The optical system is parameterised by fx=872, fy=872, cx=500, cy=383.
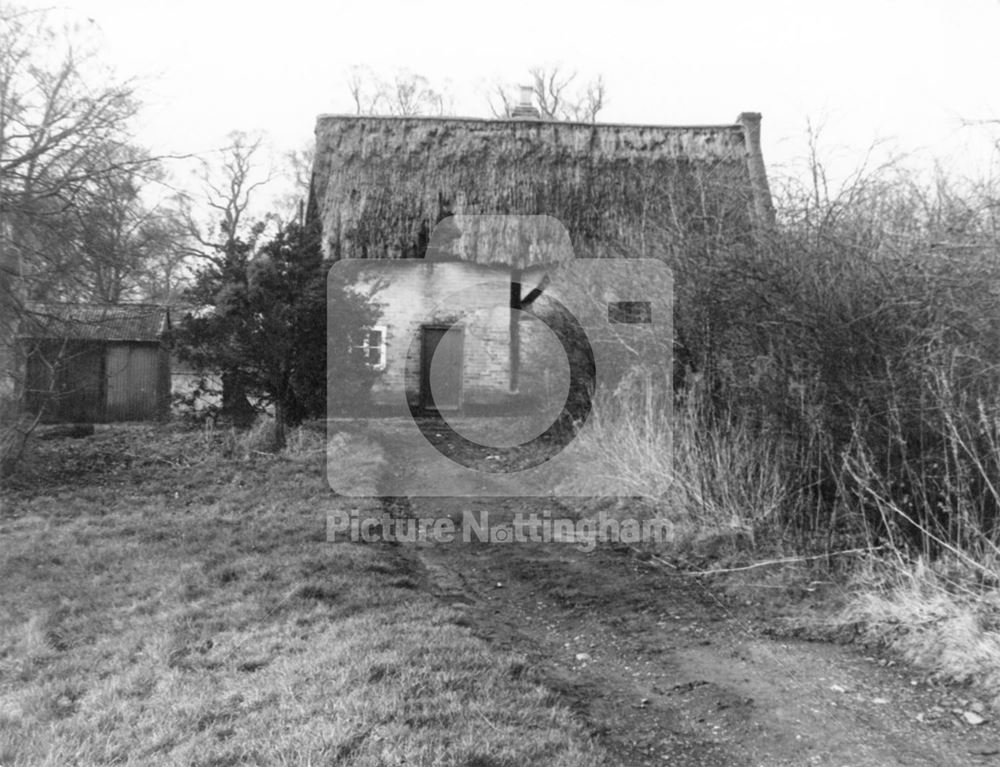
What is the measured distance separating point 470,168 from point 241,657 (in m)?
12.6

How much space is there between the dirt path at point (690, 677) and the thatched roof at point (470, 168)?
30.8 feet

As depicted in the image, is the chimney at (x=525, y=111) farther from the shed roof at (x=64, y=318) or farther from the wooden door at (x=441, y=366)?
the shed roof at (x=64, y=318)

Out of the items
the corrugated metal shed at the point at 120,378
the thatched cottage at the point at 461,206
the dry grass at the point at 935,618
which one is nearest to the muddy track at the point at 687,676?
the dry grass at the point at 935,618

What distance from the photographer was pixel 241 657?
4387 millimetres

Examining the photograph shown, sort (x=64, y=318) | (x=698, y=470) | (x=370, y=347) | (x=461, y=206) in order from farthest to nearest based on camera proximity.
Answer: (x=461, y=206), (x=370, y=347), (x=64, y=318), (x=698, y=470)

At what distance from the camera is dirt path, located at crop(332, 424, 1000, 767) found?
3562mm

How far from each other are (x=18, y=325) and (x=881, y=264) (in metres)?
8.82

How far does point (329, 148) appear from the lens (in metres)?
16.3

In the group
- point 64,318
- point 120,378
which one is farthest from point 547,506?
point 120,378

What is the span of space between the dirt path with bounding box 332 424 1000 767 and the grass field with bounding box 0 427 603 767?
1.06ft

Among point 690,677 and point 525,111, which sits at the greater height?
point 525,111

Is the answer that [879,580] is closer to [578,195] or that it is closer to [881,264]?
[881,264]

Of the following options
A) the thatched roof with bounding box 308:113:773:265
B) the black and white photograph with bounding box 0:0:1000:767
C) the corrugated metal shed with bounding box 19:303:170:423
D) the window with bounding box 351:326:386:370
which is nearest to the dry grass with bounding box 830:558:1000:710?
the black and white photograph with bounding box 0:0:1000:767

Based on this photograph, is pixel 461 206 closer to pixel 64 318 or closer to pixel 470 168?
pixel 470 168
